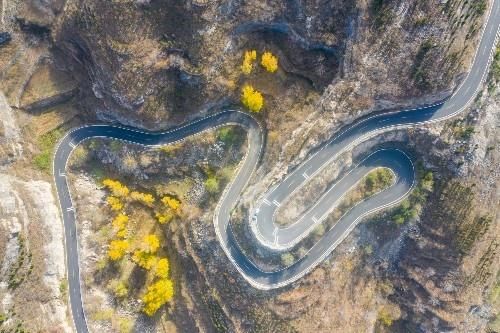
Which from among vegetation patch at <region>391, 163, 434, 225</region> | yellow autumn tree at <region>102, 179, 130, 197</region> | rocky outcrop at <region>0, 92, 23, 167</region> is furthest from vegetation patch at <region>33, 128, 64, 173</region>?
vegetation patch at <region>391, 163, 434, 225</region>

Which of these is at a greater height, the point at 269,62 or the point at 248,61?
the point at 269,62

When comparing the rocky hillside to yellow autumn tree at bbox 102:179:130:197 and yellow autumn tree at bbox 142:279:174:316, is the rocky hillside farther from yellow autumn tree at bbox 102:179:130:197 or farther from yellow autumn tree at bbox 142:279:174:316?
yellow autumn tree at bbox 142:279:174:316

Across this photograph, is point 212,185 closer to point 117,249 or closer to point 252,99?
point 252,99

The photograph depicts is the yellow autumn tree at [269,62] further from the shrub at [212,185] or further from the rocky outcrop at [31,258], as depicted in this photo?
the rocky outcrop at [31,258]

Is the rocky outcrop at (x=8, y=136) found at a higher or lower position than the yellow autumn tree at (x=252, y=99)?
lower

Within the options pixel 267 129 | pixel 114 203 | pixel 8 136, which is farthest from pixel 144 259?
pixel 267 129

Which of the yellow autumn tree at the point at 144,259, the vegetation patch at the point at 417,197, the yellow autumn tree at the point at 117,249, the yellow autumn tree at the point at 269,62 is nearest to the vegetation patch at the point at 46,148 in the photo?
the yellow autumn tree at the point at 117,249
